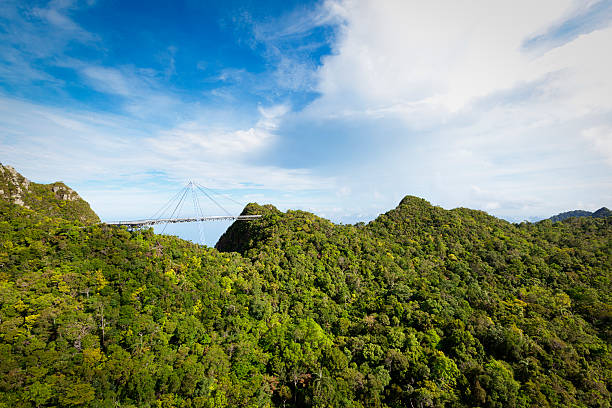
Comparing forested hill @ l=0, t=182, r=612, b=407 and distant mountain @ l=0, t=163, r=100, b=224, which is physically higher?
distant mountain @ l=0, t=163, r=100, b=224

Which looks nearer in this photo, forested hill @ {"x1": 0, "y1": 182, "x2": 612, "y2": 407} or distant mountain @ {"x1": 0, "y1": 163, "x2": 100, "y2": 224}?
forested hill @ {"x1": 0, "y1": 182, "x2": 612, "y2": 407}

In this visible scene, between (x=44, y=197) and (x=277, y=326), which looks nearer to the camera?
(x=277, y=326)

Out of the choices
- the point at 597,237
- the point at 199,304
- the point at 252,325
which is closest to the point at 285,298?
the point at 252,325

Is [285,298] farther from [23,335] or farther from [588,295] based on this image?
[588,295]

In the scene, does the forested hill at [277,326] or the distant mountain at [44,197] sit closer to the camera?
the forested hill at [277,326]

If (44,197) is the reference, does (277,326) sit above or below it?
below
